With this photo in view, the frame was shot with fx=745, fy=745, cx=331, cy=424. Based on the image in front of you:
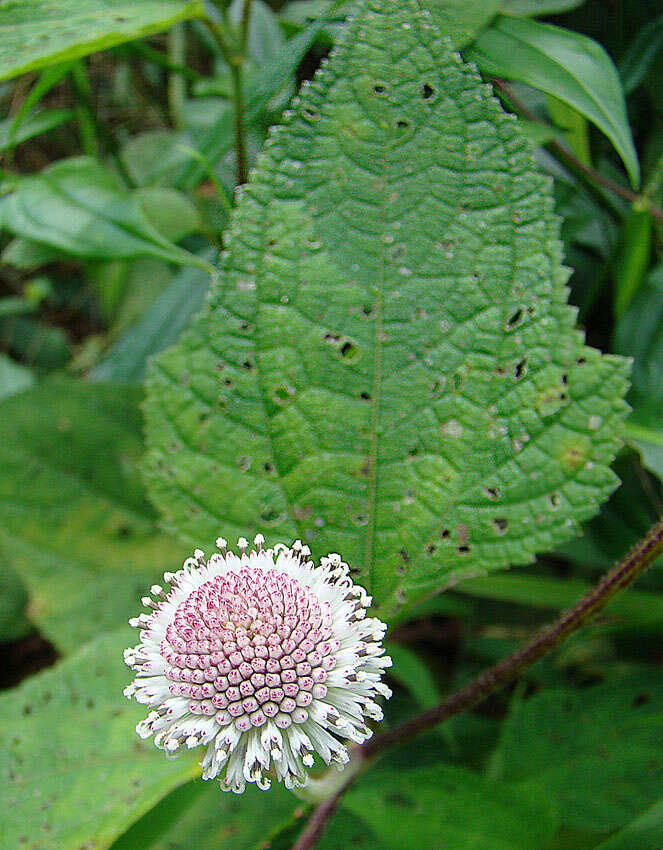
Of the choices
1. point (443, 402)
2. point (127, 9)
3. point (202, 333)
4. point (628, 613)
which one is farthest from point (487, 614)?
point (127, 9)

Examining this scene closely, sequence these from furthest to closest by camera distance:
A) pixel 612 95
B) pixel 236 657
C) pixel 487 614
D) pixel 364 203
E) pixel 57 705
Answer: pixel 487 614
pixel 57 705
pixel 612 95
pixel 364 203
pixel 236 657

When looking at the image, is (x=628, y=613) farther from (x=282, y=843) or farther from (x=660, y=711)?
(x=282, y=843)

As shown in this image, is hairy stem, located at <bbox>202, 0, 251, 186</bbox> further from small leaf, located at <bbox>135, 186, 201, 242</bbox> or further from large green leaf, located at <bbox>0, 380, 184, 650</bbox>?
large green leaf, located at <bbox>0, 380, 184, 650</bbox>

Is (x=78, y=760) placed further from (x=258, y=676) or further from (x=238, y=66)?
(x=238, y=66)

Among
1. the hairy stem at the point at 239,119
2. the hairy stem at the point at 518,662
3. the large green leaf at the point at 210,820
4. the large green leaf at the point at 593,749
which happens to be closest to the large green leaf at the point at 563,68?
the hairy stem at the point at 239,119

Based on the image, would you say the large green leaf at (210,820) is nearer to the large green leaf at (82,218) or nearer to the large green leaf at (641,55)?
the large green leaf at (82,218)

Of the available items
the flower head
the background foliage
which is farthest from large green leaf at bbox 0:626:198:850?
the flower head

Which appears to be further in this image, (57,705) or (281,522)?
(57,705)
